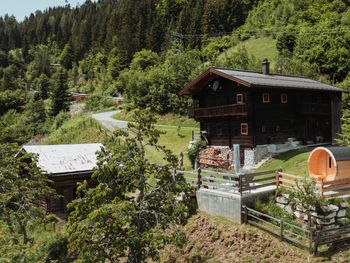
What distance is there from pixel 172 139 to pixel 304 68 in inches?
853

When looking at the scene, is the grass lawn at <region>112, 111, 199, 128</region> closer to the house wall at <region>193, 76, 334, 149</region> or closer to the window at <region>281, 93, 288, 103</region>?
the house wall at <region>193, 76, 334, 149</region>

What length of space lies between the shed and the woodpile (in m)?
10.2

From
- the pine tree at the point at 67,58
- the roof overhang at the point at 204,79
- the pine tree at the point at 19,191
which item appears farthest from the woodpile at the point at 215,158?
the pine tree at the point at 67,58

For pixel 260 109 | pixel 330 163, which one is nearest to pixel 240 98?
pixel 260 109

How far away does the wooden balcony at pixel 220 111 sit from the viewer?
28600mm

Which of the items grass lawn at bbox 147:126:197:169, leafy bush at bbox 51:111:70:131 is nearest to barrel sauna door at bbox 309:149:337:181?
grass lawn at bbox 147:126:197:169

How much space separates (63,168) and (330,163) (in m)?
15.9

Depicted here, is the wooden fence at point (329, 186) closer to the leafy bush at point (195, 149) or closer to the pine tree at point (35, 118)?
the leafy bush at point (195, 149)

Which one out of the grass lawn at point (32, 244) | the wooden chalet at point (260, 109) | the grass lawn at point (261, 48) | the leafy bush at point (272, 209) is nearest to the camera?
the grass lawn at point (32, 244)

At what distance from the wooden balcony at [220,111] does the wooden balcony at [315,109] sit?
5.98 meters

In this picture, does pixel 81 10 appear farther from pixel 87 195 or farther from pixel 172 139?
pixel 87 195

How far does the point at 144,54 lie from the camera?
81.6 metres

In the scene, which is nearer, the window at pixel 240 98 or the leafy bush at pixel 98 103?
the window at pixel 240 98

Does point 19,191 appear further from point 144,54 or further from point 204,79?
point 144,54
